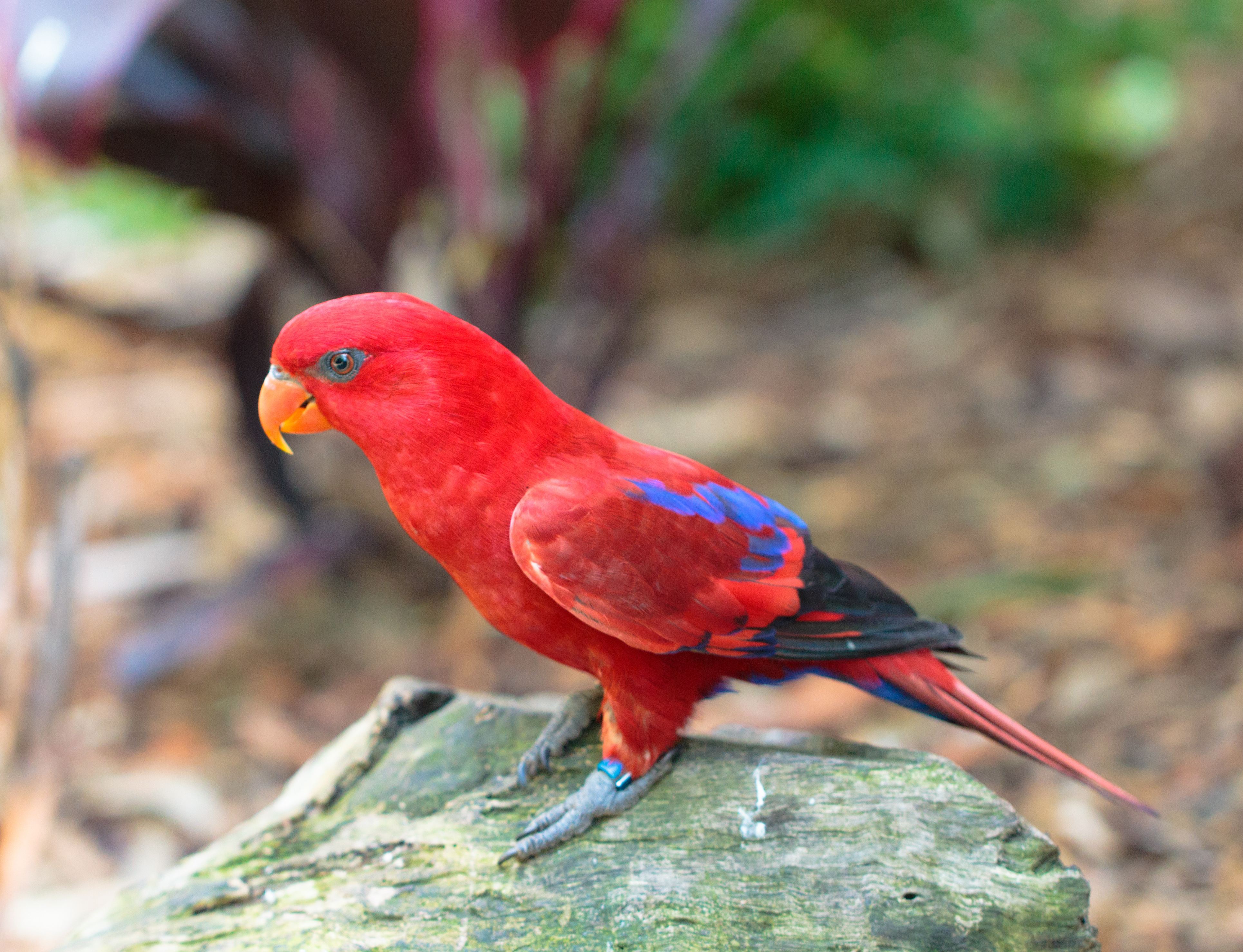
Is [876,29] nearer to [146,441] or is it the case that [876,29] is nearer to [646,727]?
[146,441]

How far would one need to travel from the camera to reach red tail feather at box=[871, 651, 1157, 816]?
5.49 ft

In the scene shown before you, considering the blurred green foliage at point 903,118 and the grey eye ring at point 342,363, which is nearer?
the grey eye ring at point 342,363

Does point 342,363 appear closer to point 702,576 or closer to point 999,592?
Answer: point 702,576

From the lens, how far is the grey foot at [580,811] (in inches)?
65.2

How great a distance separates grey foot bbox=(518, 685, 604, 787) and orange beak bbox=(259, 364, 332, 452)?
0.64 metres

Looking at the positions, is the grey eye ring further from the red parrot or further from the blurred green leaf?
the blurred green leaf

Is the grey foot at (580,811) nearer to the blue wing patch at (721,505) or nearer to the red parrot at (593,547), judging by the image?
the red parrot at (593,547)

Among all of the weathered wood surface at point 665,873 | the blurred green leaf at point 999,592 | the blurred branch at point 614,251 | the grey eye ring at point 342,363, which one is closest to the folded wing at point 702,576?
the weathered wood surface at point 665,873

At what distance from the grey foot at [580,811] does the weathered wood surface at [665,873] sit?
0.07 ft

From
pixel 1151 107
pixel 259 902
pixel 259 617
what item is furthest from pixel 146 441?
pixel 1151 107

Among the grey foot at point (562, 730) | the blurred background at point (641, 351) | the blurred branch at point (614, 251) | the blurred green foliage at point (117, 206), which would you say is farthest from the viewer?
the blurred green foliage at point (117, 206)

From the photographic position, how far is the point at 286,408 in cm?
163

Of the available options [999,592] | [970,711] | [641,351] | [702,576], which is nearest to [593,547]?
[702,576]

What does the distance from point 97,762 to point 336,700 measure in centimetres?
62
